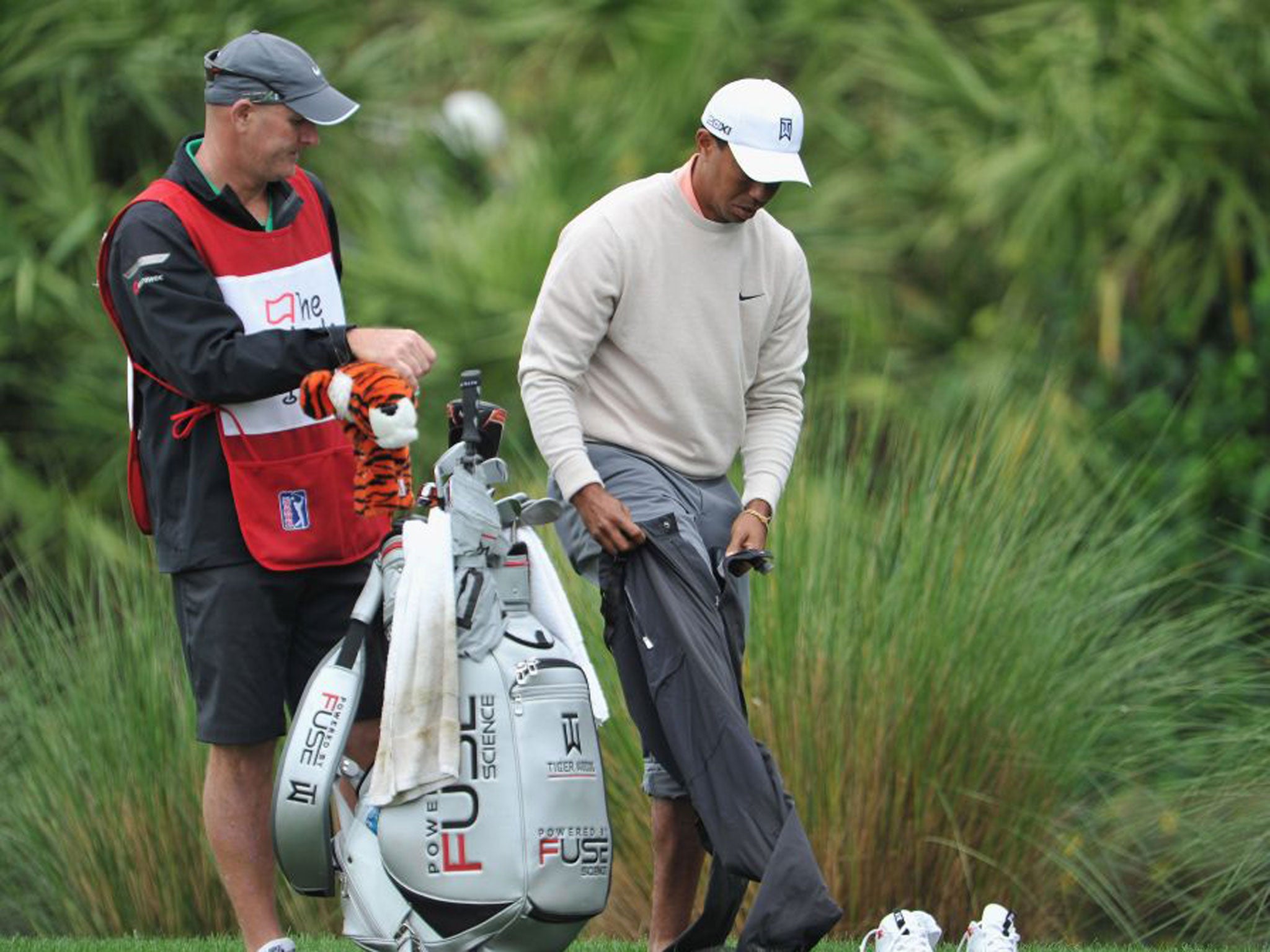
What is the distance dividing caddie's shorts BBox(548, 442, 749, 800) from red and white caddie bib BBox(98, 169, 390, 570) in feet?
1.74

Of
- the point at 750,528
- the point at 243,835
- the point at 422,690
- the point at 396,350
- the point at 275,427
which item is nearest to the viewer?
the point at 422,690

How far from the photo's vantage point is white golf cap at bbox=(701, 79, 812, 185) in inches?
212

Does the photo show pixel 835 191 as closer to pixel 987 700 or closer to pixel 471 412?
pixel 987 700

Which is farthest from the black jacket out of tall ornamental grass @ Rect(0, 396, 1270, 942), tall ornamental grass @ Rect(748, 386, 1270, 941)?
tall ornamental grass @ Rect(748, 386, 1270, 941)

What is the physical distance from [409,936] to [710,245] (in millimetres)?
1756

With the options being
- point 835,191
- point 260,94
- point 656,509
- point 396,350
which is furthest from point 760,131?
point 835,191

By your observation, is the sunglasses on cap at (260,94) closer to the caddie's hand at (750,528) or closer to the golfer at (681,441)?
the golfer at (681,441)

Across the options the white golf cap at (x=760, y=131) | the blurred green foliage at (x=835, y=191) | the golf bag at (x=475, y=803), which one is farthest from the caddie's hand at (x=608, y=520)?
the blurred green foliage at (x=835, y=191)

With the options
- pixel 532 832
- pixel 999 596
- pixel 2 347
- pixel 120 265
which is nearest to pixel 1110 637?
pixel 999 596

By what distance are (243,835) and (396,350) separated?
1251mm

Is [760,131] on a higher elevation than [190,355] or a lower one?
higher

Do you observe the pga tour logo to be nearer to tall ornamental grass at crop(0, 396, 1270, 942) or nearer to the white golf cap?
the white golf cap

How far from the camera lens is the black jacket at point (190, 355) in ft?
16.8

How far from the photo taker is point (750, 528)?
18.3 ft
